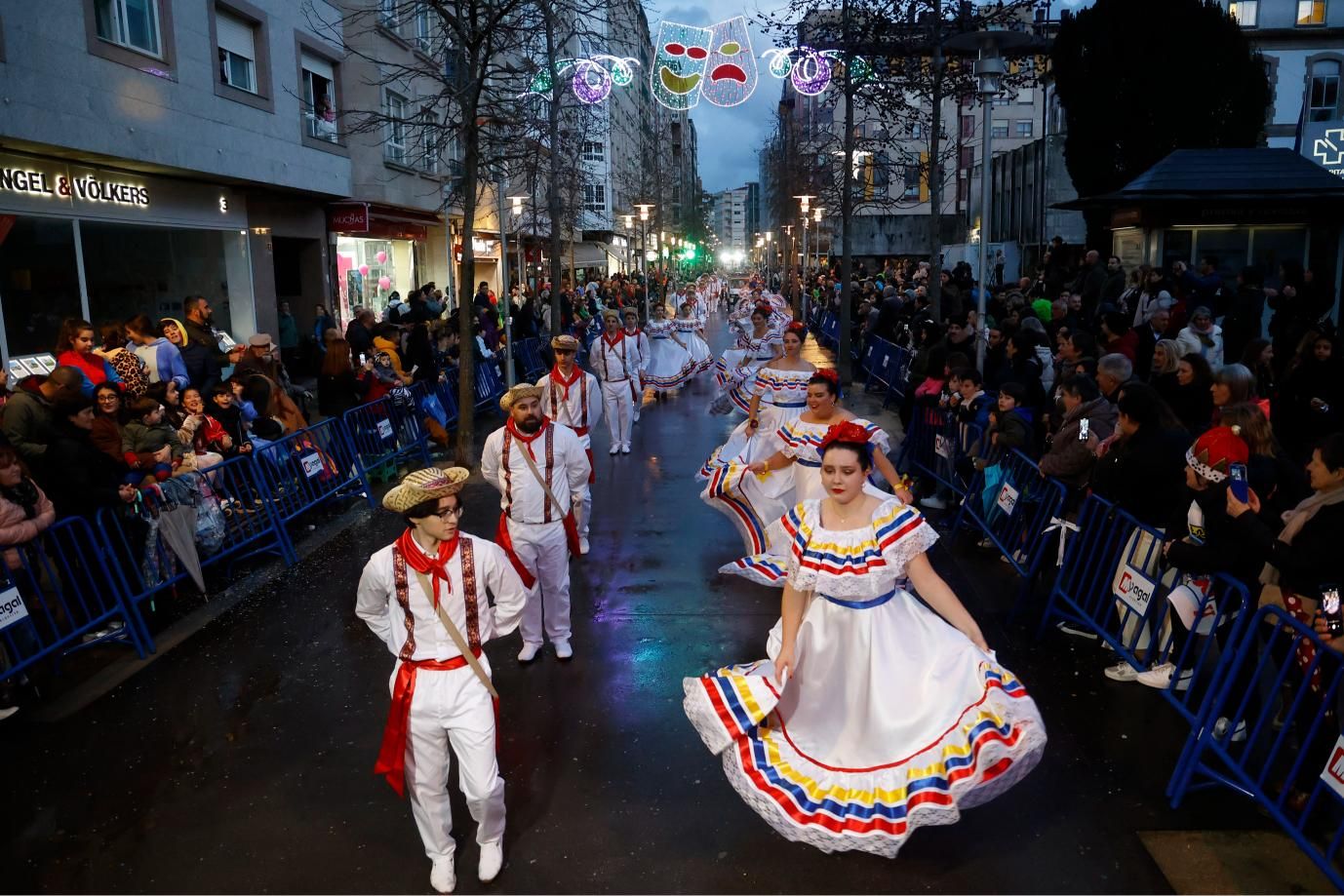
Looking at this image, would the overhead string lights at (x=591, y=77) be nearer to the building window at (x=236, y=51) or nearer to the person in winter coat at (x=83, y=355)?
the building window at (x=236, y=51)

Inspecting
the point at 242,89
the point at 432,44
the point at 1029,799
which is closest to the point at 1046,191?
the point at 432,44

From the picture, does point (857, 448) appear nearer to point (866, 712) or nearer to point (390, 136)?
point (866, 712)

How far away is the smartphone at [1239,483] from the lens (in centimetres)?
480

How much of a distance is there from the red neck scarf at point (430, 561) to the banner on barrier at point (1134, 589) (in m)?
3.73

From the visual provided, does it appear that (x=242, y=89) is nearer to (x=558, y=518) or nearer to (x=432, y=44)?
(x=432, y=44)

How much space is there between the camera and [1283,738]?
4391 millimetres

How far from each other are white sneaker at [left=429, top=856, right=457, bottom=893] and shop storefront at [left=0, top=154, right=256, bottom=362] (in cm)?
1171

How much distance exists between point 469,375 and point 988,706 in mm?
9879

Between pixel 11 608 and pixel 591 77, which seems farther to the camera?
pixel 591 77

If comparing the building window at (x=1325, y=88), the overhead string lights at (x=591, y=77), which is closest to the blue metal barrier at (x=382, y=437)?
the overhead string lights at (x=591, y=77)

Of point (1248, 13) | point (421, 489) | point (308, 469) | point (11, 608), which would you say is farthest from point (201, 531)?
point (1248, 13)

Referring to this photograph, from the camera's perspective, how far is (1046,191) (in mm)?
36594

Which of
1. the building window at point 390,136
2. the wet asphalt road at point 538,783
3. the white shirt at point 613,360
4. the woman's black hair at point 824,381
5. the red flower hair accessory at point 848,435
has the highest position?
the building window at point 390,136

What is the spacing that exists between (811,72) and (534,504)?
673 inches
